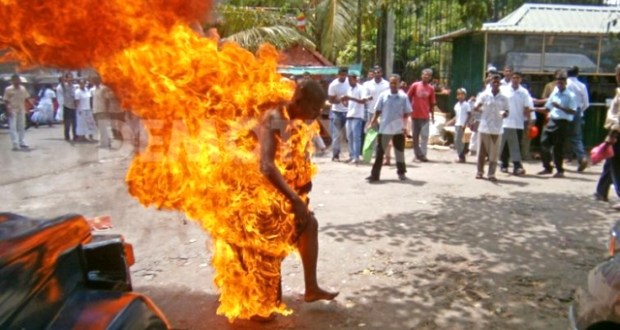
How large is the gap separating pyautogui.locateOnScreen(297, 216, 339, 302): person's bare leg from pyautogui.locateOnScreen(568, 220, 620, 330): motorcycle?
1.67 meters

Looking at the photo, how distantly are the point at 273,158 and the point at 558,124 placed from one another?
7.95 meters

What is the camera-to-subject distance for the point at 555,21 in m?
14.0

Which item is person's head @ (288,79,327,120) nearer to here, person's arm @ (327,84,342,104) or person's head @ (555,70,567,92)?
person's head @ (555,70,567,92)

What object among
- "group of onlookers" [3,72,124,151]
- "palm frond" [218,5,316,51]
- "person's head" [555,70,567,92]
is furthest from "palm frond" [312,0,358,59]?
"person's head" [555,70,567,92]

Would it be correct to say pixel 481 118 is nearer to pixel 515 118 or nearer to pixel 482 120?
pixel 482 120

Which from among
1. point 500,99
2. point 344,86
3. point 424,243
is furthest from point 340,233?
point 344,86

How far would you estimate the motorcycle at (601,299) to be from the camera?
2.76 metres

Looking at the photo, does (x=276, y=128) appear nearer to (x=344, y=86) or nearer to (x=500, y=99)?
(x=500, y=99)

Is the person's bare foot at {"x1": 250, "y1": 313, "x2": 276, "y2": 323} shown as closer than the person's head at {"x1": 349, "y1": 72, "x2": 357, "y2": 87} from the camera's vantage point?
Yes

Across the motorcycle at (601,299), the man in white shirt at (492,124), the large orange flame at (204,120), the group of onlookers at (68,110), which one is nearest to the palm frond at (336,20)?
the group of onlookers at (68,110)

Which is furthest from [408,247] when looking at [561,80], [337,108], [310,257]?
[337,108]

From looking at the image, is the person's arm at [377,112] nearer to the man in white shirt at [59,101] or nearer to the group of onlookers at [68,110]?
the group of onlookers at [68,110]

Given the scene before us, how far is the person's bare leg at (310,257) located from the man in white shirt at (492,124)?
6.19 meters

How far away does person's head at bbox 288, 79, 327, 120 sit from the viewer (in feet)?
12.8
